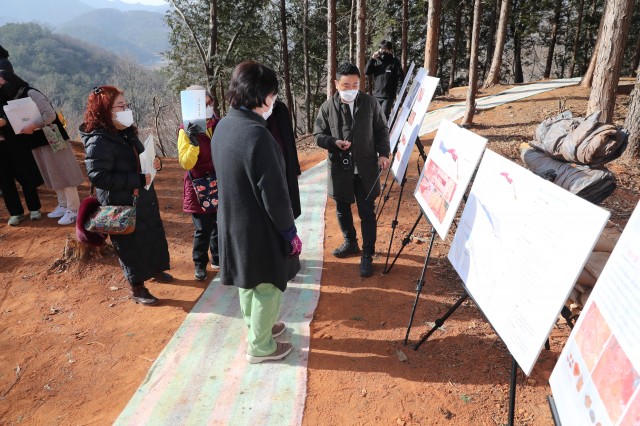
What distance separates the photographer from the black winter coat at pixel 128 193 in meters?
3.06

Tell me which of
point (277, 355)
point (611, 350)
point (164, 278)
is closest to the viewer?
point (611, 350)

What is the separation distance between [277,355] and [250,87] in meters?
1.92

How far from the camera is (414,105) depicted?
12.6 feet

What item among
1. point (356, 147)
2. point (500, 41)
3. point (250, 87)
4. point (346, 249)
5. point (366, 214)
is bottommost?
point (346, 249)

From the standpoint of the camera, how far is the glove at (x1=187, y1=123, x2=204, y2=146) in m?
3.25

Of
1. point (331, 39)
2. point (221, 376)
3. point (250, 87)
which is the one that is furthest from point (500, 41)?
point (221, 376)

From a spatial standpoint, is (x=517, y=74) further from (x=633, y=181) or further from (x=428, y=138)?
(x=633, y=181)

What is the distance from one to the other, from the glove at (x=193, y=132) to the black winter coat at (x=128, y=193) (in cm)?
49

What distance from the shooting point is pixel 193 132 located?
10.7ft

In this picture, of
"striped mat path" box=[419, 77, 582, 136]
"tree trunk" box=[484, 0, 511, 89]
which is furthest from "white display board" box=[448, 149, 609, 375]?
"tree trunk" box=[484, 0, 511, 89]

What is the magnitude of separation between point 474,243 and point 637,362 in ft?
3.55

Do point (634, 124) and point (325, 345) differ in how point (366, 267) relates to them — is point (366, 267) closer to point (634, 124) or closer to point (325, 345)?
point (325, 345)

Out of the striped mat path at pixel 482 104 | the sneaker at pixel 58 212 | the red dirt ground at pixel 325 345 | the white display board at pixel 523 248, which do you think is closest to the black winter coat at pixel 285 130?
the red dirt ground at pixel 325 345

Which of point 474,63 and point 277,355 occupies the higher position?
point 474,63
